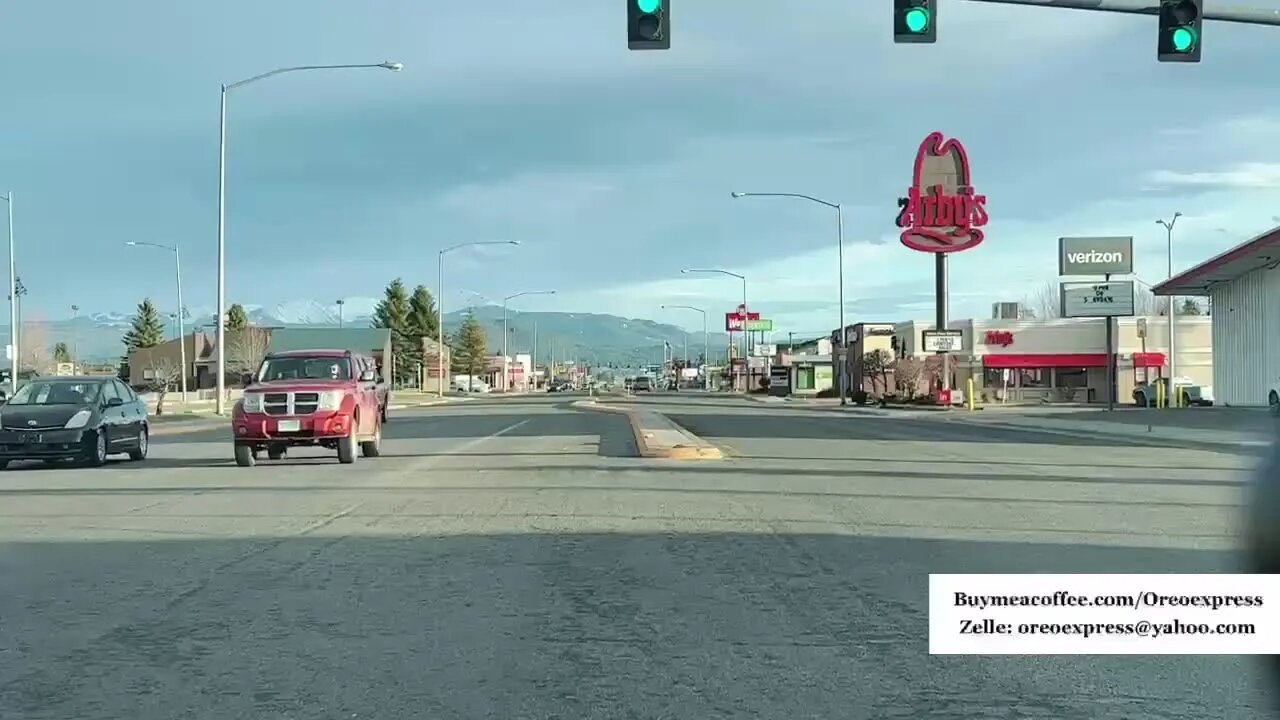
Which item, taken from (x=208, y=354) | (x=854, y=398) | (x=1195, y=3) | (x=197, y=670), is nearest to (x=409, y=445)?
(x=1195, y=3)

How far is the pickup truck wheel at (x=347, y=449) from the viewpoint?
20.4m

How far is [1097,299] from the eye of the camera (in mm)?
49031

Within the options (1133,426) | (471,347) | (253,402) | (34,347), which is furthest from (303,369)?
(471,347)

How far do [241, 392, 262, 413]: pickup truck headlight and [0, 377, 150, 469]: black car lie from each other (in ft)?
9.64

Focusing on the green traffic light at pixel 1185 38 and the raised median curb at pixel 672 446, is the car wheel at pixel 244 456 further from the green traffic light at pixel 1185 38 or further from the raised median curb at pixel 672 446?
the green traffic light at pixel 1185 38

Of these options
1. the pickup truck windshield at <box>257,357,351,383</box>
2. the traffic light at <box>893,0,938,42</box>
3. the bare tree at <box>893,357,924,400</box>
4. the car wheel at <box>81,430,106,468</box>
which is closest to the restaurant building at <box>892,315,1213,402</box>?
the bare tree at <box>893,357,924,400</box>

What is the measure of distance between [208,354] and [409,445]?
9745 centimetres

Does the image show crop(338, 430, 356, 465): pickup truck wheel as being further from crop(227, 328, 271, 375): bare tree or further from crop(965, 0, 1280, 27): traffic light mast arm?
crop(227, 328, 271, 375): bare tree

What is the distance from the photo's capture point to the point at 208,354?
11662 centimetres

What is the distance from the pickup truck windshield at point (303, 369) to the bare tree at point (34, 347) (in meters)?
→ 83.0

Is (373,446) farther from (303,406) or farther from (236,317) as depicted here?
(236,317)

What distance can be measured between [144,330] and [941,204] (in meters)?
110

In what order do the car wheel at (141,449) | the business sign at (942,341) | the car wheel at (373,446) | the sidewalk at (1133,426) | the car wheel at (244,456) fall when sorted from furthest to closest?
the business sign at (942,341) < the sidewalk at (1133,426) < the car wheel at (373,446) < the car wheel at (141,449) < the car wheel at (244,456)

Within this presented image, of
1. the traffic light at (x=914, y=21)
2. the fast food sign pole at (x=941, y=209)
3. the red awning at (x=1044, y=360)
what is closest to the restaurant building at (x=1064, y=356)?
the red awning at (x=1044, y=360)
